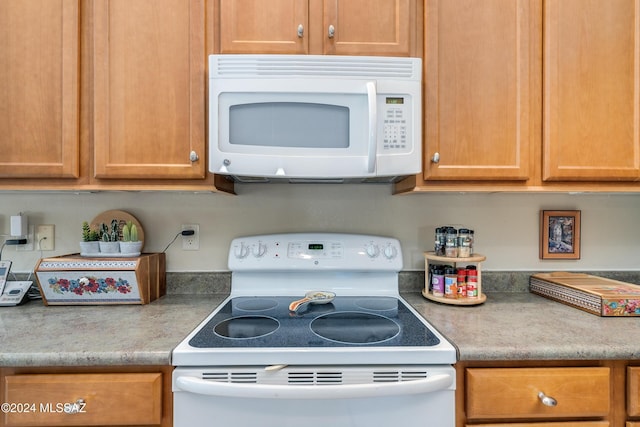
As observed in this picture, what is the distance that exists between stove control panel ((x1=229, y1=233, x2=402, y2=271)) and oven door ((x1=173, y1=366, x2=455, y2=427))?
57 cm

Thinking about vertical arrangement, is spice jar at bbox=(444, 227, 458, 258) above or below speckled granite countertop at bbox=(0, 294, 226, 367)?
above

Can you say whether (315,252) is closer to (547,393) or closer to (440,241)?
(440,241)

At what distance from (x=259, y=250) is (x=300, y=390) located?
0.69 m

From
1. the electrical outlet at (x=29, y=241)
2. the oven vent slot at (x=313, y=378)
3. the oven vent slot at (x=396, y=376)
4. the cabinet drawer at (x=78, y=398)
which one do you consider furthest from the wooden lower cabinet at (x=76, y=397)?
the electrical outlet at (x=29, y=241)

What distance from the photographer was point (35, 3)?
1177 millimetres

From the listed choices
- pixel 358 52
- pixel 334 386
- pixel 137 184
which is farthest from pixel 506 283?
pixel 137 184

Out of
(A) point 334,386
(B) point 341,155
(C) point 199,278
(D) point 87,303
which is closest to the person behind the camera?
(A) point 334,386

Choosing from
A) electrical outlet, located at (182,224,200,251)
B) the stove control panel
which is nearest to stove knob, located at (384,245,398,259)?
the stove control panel

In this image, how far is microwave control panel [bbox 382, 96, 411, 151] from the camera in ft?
3.74

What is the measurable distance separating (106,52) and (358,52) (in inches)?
35.3

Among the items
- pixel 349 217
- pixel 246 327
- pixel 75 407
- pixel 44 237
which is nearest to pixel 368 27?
pixel 349 217

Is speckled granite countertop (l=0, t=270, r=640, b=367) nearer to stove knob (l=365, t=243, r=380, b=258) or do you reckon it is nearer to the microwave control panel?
stove knob (l=365, t=243, r=380, b=258)

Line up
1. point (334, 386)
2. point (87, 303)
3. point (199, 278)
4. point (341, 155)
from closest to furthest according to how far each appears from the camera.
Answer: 1. point (334, 386)
2. point (341, 155)
3. point (87, 303)
4. point (199, 278)

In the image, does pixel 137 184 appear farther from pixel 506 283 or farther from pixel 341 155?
pixel 506 283
